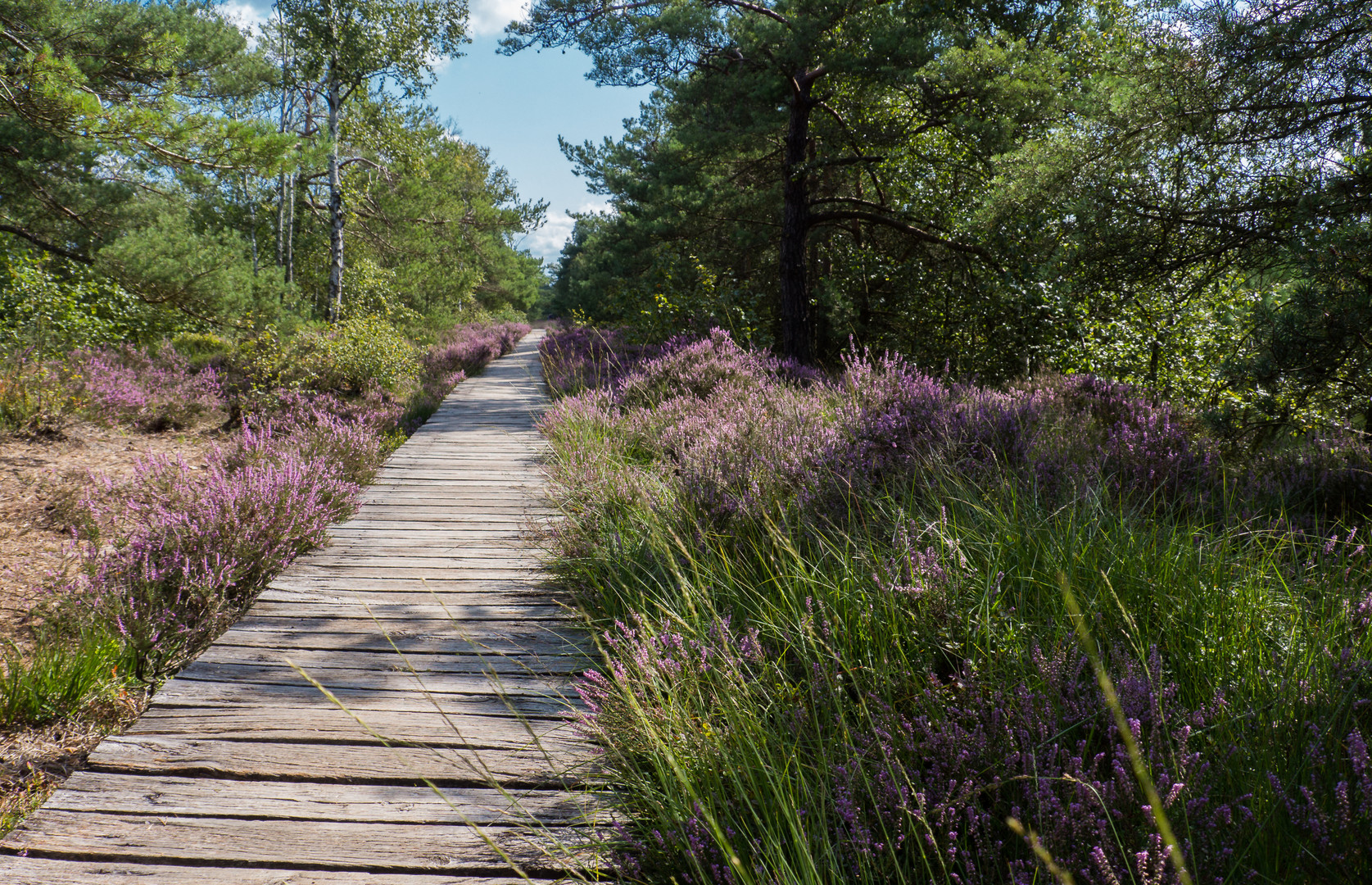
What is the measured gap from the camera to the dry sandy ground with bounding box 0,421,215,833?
7.55 feet

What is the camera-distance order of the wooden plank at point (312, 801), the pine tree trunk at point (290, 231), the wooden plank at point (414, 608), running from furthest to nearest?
the pine tree trunk at point (290, 231), the wooden plank at point (414, 608), the wooden plank at point (312, 801)

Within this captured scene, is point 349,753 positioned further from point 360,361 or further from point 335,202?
point 335,202

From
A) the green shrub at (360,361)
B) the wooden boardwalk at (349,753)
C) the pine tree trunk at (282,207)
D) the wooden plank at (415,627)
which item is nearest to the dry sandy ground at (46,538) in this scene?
the wooden boardwalk at (349,753)

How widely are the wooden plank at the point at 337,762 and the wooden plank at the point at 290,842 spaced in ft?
0.66

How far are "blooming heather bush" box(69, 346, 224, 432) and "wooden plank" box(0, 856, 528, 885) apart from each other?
23.6ft

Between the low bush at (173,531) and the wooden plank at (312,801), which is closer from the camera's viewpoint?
the wooden plank at (312,801)

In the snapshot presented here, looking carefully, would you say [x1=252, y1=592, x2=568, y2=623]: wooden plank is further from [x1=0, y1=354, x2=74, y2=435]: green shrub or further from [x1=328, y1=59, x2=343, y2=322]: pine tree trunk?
[x1=328, y1=59, x2=343, y2=322]: pine tree trunk

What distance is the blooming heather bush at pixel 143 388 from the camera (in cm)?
748

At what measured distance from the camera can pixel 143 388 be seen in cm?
821

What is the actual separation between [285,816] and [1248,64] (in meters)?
6.38

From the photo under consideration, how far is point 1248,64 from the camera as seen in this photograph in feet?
14.1

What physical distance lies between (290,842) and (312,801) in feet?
0.57

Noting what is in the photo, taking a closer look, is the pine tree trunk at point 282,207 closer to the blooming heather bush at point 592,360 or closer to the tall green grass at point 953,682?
the blooming heather bush at point 592,360

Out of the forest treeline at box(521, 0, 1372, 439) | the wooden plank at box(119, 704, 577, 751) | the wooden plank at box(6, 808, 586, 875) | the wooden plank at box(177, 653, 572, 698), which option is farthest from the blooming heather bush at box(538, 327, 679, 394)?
the wooden plank at box(6, 808, 586, 875)
